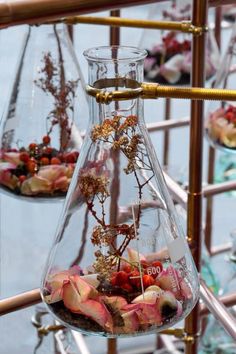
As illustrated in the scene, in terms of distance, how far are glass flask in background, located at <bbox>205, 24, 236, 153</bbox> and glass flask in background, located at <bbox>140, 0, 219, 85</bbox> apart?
10.3 inches

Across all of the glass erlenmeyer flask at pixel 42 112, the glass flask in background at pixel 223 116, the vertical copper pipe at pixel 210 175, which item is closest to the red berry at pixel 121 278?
the glass erlenmeyer flask at pixel 42 112

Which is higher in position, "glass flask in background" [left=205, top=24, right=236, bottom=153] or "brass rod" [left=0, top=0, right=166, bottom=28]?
"brass rod" [left=0, top=0, right=166, bottom=28]

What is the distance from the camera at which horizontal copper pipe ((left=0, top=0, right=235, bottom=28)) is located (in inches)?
27.3

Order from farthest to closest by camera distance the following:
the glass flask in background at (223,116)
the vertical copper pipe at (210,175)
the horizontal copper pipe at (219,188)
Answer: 1. the vertical copper pipe at (210,175)
2. the horizontal copper pipe at (219,188)
3. the glass flask in background at (223,116)

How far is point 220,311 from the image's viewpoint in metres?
0.93

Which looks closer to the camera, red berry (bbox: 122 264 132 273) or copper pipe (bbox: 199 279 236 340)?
red berry (bbox: 122 264 132 273)

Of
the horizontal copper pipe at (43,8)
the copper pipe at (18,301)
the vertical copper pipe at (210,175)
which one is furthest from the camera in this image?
the vertical copper pipe at (210,175)

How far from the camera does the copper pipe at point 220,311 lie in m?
0.92

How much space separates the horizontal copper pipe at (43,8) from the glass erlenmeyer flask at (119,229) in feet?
0.12

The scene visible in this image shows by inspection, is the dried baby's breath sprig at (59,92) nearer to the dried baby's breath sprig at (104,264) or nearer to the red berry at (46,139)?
the red berry at (46,139)

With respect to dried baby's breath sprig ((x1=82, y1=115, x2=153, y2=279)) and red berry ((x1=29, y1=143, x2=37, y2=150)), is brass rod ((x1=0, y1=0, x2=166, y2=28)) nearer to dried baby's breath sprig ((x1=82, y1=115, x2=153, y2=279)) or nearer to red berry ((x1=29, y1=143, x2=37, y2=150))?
dried baby's breath sprig ((x1=82, y1=115, x2=153, y2=279))

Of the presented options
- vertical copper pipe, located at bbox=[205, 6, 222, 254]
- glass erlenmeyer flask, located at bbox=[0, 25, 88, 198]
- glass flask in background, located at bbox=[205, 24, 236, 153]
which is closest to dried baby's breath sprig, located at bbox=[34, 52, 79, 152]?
glass erlenmeyer flask, located at bbox=[0, 25, 88, 198]

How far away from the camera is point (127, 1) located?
781mm

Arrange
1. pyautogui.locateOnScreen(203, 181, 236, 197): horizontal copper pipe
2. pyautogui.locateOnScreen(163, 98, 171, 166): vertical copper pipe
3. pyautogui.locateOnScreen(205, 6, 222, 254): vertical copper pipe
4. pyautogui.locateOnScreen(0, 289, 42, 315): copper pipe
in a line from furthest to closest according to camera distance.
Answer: pyautogui.locateOnScreen(163, 98, 171, 166): vertical copper pipe < pyautogui.locateOnScreen(205, 6, 222, 254): vertical copper pipe < pyautogui.locateOnScreen(203, 181, 236, 197): horizontal copper pipe < pyautogui.locateOnScreen(0, 289, 42, 315): copper pipe
